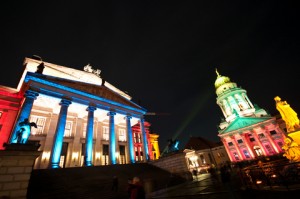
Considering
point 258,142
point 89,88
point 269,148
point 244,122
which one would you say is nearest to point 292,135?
point 89,88

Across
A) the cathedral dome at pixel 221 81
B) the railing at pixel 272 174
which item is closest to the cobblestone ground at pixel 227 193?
the railing at pixel 272 174

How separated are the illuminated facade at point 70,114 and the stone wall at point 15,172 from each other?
8179 millimetres

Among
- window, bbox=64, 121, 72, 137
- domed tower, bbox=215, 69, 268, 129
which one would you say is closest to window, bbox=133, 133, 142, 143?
window, bbox=64, 121, 72, 137

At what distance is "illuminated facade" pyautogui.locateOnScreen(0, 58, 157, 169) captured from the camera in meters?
18.5

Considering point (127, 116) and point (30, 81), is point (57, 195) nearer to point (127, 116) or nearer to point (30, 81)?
point (30, 81)

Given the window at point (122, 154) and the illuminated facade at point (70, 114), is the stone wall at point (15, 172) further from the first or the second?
the window at point (122, 154)

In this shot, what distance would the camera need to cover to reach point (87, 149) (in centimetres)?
1958

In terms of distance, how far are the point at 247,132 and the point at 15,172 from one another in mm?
52796

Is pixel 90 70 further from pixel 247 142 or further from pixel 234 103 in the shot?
pixel 234 103

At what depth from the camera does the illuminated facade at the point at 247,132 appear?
1609 inches

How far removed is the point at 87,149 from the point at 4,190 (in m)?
11.6

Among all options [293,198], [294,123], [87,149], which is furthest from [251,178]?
[87,149]

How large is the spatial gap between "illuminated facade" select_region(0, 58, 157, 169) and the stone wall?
322 inches

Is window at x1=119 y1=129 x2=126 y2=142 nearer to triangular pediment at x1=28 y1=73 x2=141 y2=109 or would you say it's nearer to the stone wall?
triangular pediment at x1=28 y1=73 x2=141 y2=109
